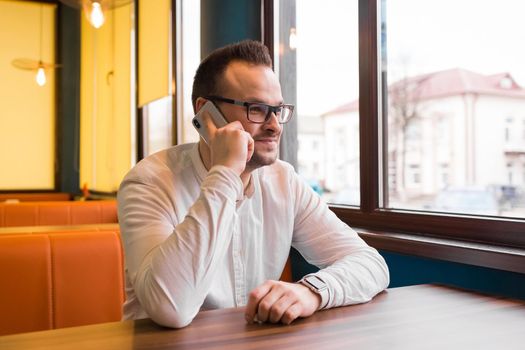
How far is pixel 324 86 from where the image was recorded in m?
2.97

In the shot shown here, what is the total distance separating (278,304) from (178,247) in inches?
10.4

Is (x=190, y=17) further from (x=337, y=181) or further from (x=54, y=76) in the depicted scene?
(x=54, y=76)

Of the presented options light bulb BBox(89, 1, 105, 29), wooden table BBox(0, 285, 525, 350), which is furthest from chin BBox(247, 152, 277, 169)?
light bulb BBox(89, 1, 105, 29)

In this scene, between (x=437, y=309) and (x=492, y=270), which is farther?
(x=492, y=270)

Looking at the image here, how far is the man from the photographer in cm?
124

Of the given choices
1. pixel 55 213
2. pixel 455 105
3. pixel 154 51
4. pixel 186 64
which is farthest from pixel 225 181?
pixel 154 51

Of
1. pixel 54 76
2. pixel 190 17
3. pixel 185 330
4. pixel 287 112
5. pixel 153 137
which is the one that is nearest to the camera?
pixel 185 330

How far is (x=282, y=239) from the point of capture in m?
1.76

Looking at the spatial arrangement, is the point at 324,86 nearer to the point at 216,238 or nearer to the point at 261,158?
the point at 261,158

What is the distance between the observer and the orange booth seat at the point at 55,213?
12.5ft

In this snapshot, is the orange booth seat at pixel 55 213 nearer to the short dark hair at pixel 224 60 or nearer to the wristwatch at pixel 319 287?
the short dark hair at pixel 224 60

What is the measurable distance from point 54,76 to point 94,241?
688cm

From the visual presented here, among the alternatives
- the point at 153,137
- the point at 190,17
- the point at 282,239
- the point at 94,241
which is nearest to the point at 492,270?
the point at 282,239

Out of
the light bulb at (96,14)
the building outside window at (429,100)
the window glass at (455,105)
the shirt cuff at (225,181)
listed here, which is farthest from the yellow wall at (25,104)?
the shirt cuff at (225,181)
